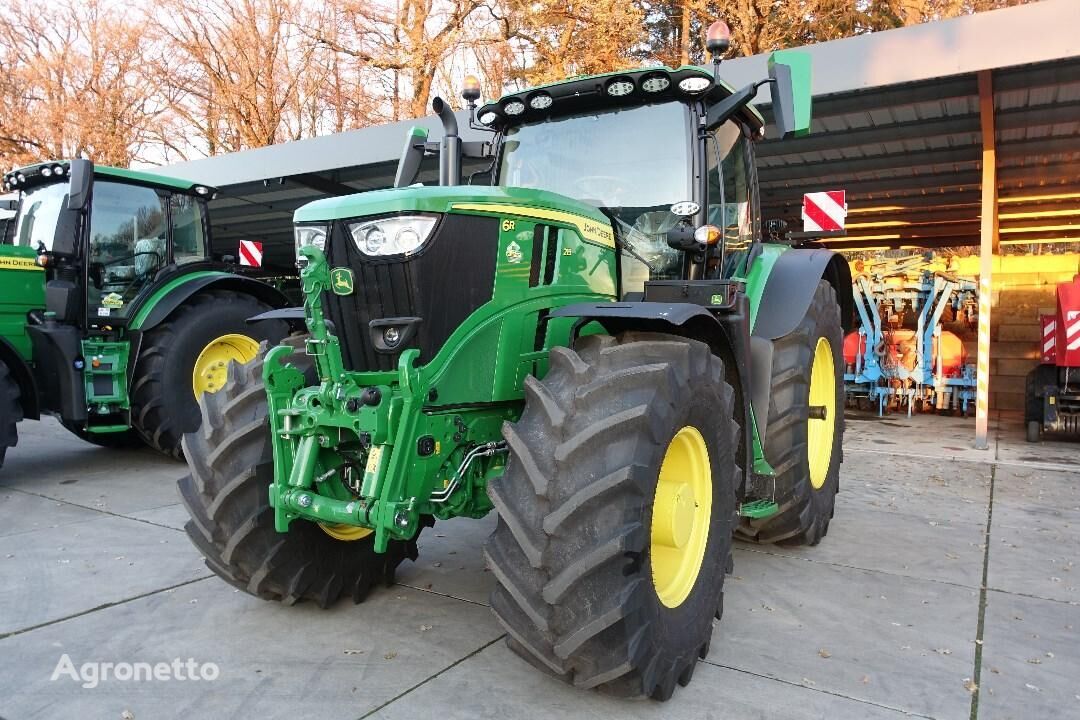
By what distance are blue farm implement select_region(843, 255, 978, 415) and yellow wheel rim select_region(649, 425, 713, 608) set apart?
28.5 feet

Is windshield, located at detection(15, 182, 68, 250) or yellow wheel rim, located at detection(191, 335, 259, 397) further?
yellow wheel rim, located at detection(191, 335, 259, 397)

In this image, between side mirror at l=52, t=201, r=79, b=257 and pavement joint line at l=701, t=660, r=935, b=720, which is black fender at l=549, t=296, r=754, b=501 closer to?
pavement joint line at l=701, t=660, r=935, b=720

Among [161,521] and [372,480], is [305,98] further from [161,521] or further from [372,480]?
[372,480]

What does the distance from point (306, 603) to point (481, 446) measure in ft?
4.28

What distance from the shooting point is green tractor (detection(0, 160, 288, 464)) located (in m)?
6.12

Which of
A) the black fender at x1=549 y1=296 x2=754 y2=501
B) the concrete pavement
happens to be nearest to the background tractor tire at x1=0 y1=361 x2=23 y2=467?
the concrete pavement

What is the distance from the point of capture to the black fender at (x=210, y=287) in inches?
258

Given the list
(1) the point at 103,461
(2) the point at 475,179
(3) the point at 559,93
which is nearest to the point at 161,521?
(1) the point at 103,461

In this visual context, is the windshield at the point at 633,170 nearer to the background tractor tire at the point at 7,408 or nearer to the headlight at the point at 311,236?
the headlight at the point at 311,236

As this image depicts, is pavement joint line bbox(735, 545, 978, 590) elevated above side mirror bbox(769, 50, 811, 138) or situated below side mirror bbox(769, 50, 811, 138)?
below

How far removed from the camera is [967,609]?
3688 mm

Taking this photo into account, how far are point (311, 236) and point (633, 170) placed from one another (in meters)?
1.63

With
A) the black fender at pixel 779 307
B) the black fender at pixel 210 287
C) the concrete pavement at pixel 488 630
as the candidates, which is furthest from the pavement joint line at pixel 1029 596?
the black fender at pixel 210 287

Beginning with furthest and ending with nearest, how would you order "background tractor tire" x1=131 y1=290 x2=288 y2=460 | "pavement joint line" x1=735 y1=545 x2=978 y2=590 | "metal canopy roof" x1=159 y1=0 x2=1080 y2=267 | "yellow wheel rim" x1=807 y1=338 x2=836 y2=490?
"metal canopy roof" x1=159 y1=0 x2=1080 y2=267
"background tractor tire" x1=131 y1=290 x2=288 y2=460
"yellow wheel rim" x1=807 y1=338 x2=836 y2=490
"pavement joint line" x1=735 y1=545 x2=978 y2=590
